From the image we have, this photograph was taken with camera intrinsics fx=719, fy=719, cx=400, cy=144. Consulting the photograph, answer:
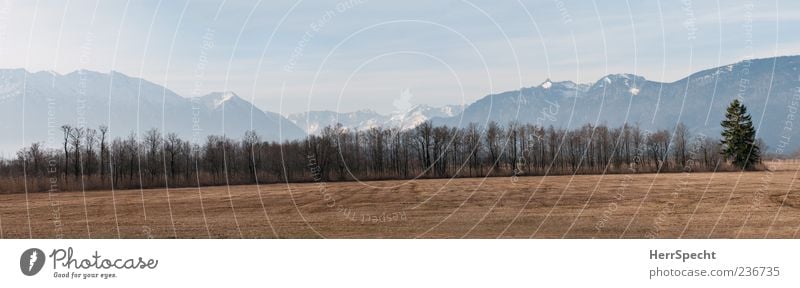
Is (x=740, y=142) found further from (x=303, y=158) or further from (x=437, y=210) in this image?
(x=303, y=158)

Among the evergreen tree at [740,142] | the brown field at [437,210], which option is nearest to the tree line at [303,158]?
the evergreen tree at [740,142]

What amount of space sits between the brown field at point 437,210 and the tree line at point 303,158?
4.96ft

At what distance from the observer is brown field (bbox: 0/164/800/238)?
3619 centimetres

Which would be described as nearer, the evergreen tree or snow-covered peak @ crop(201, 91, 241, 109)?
snow-covered peak @ crop(201, 91, 241, 109)

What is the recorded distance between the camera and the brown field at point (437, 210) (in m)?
36.2

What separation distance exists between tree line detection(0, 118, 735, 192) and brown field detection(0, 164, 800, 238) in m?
1.51

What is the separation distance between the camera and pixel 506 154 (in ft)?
202

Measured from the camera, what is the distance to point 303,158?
177ft

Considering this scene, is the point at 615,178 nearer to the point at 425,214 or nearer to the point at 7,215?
the point at 425,214

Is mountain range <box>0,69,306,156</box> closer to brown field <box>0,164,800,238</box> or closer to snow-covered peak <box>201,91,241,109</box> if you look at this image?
snow-covered peak <box>201,91,241,109</box>

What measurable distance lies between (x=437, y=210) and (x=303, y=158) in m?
14.7

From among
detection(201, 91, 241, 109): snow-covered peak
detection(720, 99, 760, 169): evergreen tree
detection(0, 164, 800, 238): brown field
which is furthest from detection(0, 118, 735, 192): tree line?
detection(201, 91, 241, 109): snow-covered peak

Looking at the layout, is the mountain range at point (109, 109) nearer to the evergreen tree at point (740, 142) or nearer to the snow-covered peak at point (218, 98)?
the snow-covered peak at point (218, 98)

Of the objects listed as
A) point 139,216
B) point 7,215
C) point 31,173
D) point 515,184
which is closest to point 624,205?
point 515,184
